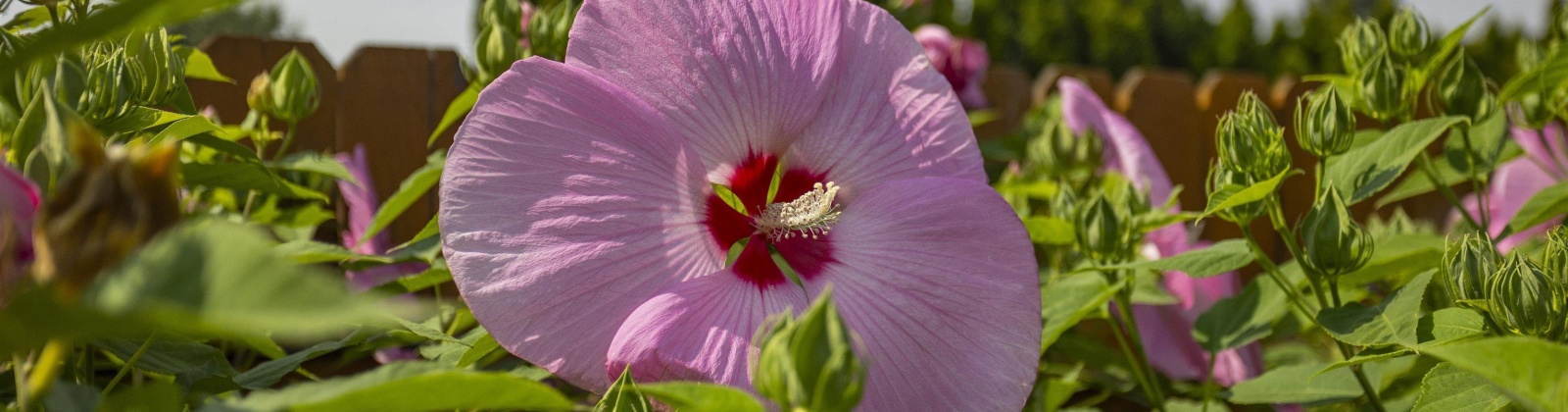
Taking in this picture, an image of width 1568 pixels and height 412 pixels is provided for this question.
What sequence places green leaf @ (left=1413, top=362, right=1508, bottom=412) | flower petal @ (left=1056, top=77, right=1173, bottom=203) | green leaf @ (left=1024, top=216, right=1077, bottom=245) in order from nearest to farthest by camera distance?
green leaf @ (left=1413, top=362, right=1508, bottom=412) → green leaf @ (left=1024, top=216, right=1077, bottom=245) → flower petal @ (left=1056, top=77, right=1173, bottom=203)

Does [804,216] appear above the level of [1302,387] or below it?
above

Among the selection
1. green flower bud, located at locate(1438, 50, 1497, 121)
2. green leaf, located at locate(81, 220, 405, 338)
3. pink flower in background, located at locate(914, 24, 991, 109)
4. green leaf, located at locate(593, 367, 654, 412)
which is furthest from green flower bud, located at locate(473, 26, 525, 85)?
pink flower in background, located at locate(914, 24, 991, 109)

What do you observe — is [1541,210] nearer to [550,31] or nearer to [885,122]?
[885,122]

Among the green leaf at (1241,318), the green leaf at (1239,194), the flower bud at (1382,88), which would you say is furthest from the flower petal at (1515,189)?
the green leaf at (1239,194)

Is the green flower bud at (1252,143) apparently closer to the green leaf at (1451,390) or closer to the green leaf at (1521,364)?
the green leaf at (1451,390)

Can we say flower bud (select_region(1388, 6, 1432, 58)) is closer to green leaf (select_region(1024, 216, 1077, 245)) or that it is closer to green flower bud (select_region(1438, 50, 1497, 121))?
green flower bud (select_region(1438, 50, 1497, 121))

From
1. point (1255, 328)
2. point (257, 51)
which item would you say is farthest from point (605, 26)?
point (257, 51)

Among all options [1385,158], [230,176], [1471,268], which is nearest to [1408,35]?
[1385,158]
